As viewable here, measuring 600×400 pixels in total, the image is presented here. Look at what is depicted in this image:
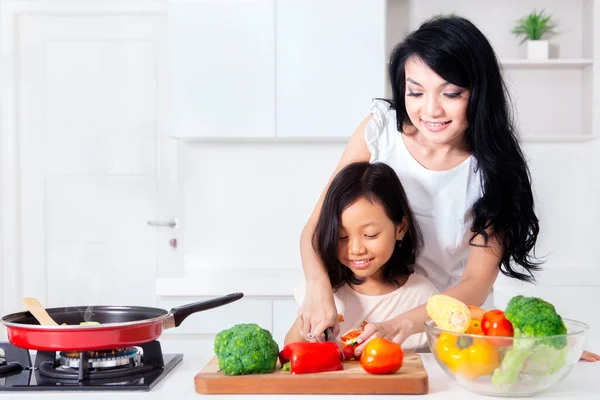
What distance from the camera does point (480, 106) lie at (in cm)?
174

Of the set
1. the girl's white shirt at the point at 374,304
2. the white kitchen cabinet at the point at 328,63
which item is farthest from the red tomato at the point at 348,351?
the white kitchen cabinet at the point at 328,63

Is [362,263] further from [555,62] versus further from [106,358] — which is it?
[555,62]

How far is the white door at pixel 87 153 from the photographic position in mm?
3941

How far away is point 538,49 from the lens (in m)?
3.62

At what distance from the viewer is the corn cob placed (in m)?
1.21

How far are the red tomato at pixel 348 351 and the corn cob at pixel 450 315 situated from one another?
0.25m

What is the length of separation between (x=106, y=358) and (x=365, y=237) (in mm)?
660

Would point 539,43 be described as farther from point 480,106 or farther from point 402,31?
point 480,106

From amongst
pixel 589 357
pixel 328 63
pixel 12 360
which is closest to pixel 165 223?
pixel 328 63

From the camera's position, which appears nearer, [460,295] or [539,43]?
[460,295]

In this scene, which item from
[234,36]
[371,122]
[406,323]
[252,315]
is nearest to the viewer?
[406,323]

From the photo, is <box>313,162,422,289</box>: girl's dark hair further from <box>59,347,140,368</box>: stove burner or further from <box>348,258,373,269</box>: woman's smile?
<box>59,347,140,368</box>: stove burner

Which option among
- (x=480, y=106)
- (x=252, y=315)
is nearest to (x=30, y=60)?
(x=252, y=315)

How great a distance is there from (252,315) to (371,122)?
4.62 ft
